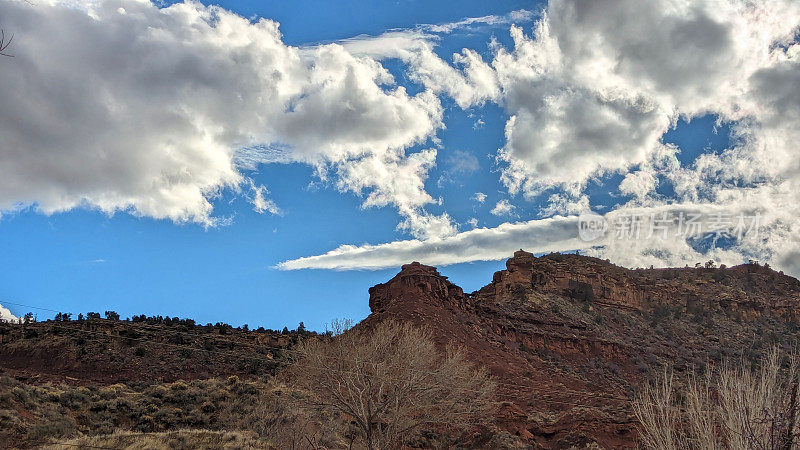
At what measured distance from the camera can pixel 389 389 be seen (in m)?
22.9

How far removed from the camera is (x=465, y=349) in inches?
1559

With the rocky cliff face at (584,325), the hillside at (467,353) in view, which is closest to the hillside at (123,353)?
the hillside at (467,353)

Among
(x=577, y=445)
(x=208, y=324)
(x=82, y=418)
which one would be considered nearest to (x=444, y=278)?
(x=208, y=324)

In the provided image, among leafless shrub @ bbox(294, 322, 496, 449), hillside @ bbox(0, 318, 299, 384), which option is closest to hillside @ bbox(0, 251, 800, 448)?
hillside @ bbox(0, 318, 299, 384)

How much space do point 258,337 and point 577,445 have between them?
36427 mm

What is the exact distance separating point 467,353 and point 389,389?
18.1 meters

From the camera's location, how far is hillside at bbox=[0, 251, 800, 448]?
25.1 metres

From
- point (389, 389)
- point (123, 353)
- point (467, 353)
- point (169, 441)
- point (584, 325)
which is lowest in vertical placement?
point (169, 441)

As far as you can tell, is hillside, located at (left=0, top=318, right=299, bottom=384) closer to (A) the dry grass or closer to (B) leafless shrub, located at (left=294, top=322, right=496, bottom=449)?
(B) leafless shrub, located at (left=294, top=322, right=496, bottom=449)

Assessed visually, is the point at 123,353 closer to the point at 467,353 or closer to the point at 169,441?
the point at 169,441

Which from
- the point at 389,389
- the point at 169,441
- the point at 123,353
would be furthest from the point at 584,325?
the point at 169,441

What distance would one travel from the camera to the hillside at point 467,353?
82.3ft

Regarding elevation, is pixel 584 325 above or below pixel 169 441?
above

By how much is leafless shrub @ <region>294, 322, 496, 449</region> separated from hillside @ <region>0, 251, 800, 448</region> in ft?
7.64
